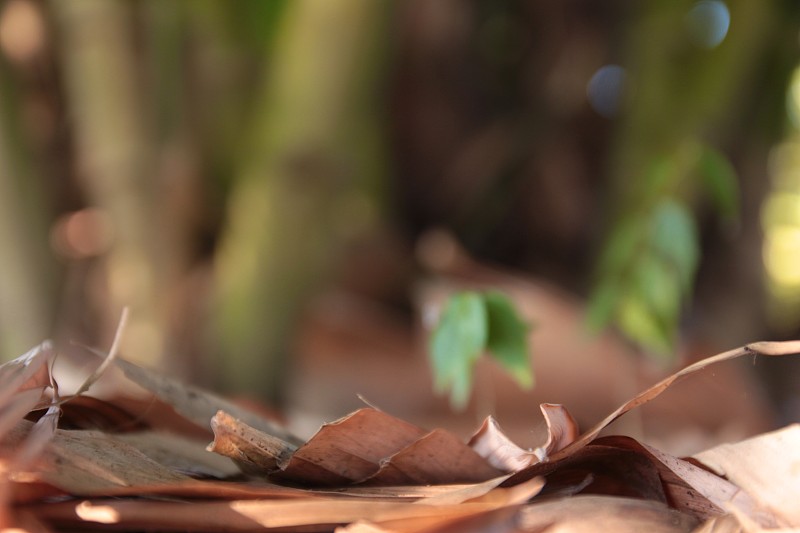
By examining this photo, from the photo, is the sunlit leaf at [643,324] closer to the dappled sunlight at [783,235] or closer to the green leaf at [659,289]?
the green leaf at [659,289]

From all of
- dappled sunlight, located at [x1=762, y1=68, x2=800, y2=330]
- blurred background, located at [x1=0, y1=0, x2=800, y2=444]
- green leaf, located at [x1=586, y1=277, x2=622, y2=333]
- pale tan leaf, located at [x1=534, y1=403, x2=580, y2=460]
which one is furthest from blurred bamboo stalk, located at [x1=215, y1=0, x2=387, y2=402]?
pale tan leaf, located at [x1=534, y1=403, x2=580, y2=460]

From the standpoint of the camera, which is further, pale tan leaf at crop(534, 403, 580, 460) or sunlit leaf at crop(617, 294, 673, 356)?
sunlit leaf at crop(617, 294, 673, 356)

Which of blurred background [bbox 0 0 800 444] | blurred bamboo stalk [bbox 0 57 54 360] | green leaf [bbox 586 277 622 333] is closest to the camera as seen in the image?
green leaf [bbox 586 277 622 333]

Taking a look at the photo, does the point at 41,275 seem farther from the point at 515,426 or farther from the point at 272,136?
the point at 515,426

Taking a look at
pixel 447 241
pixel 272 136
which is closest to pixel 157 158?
pixel 272 136

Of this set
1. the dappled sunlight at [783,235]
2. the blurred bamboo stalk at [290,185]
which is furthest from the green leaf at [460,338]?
the dappled sunlight at [783,235]

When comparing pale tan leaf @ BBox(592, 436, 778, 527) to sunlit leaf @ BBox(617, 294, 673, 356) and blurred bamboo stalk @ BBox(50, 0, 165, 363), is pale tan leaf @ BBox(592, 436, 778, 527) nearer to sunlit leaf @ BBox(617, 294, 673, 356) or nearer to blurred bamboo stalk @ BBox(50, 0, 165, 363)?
sunlit leaf @ BBox(617, 294, 673, 356)

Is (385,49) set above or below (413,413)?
above
